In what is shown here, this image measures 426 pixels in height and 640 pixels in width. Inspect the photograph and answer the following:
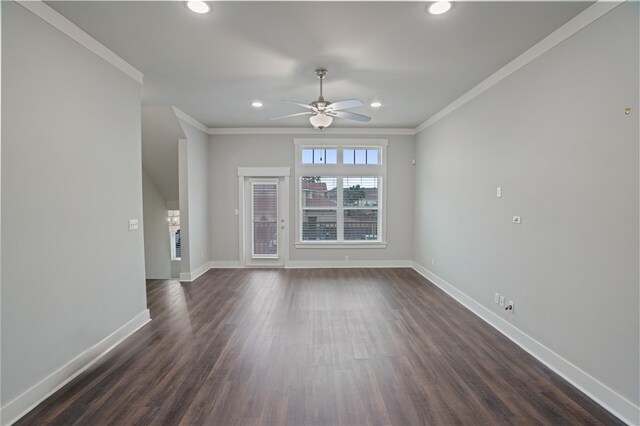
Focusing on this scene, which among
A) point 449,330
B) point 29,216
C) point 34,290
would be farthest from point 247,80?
point 449,330

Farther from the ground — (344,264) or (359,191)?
(359,191)

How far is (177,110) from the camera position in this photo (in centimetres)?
471

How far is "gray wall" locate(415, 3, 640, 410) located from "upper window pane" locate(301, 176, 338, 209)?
291 cm

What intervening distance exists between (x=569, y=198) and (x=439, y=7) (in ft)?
5.94

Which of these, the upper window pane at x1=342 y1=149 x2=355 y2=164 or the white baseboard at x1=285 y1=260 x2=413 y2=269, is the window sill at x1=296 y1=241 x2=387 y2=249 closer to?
the white baseboard at x1=285 y1=260 x2=413 y2=269

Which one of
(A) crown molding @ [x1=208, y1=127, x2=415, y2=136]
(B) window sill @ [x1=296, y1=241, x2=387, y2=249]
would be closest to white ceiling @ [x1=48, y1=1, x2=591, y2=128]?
(A) crown molding @ [x1=208, y1=127, x2=415, y2=136]

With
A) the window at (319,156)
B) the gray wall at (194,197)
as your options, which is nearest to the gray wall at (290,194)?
the gray wall at (194,197)

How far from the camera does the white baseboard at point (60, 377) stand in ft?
6.28

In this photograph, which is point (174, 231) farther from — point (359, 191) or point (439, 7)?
point (439, 7)

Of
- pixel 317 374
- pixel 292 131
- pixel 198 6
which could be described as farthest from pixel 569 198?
pixel 292 131

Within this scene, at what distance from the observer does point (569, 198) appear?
7.85ft

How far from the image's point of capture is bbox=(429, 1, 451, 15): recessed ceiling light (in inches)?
83.3

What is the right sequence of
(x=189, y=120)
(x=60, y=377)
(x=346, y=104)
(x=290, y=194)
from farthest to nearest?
(x=290, y=194), (x=189, y=120), (x=346, y=104), (x=60, y=377)

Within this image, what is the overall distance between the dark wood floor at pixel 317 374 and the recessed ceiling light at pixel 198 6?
2.83 metres
